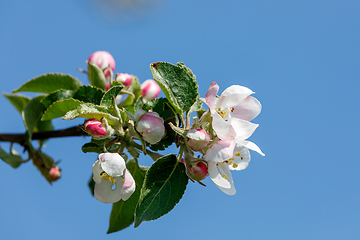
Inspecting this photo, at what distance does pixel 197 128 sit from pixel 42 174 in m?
1.23

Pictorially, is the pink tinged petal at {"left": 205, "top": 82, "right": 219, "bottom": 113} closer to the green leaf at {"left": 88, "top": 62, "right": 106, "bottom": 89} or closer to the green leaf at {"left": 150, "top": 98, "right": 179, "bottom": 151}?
the green leaf at {"left": 150, "top": 98, "right": 179, "bottom": 151}

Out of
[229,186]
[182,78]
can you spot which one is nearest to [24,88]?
[182,78]

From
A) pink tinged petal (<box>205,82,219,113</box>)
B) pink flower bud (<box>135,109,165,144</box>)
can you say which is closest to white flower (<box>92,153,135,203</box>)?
pink flower bud (<box>135,109,165,144</box>)

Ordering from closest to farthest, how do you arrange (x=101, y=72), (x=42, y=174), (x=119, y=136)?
(x=119, y=136)
(x=101, y=72)
(x=42, y=174)

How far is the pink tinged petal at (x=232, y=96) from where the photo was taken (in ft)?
4.20

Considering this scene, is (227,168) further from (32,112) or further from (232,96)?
(32,112)

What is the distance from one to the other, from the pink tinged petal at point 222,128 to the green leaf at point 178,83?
15 centimetres

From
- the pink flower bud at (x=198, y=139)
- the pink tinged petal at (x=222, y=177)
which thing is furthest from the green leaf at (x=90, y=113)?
the pink tinged petal at (x=222, y=177)

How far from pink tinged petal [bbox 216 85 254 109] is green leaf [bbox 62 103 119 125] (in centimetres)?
38

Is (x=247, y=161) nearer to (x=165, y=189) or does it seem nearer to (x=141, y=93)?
(x=165, y=189)

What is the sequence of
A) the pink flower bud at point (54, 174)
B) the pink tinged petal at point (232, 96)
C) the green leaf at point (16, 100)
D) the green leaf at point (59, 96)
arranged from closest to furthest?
the pink tinged petal at point (232, 96) < the green leaf at point (59, 96) < the pink flower bud at point (54, 174) < the green leaf at point (16, 100)

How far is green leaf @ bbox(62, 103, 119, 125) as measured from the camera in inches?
46.1

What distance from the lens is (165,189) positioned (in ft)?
4.20

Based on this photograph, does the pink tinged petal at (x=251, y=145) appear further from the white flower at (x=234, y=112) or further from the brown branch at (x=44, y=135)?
the brown branch at (x=44, y=135)
